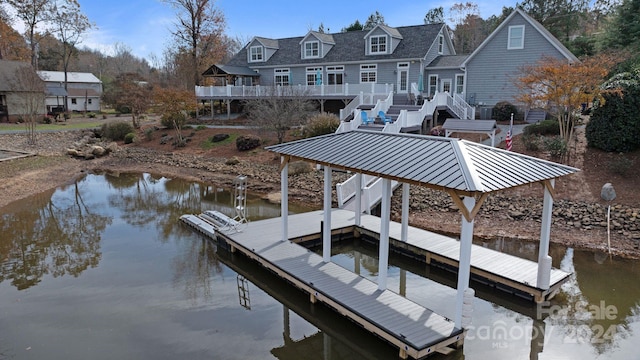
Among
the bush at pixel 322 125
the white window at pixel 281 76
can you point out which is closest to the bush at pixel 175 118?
the white window at pixel 281 76

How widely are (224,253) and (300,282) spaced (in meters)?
3.94

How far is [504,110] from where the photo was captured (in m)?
25.2

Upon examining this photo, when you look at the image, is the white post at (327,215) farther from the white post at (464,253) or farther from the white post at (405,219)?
the white post at (464,253)

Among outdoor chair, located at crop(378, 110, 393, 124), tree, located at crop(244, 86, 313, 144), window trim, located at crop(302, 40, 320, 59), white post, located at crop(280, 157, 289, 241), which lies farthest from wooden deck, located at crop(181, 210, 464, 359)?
window trim, located at crop(302, 40, 320, 59)

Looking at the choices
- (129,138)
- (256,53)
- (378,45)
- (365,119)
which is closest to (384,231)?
(365,119)

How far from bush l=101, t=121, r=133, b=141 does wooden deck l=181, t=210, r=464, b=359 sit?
24298mm

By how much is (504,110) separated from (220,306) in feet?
68.6

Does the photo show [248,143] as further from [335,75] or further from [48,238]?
[48,238]

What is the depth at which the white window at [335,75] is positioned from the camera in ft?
109

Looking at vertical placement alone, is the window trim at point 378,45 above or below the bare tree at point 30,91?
above

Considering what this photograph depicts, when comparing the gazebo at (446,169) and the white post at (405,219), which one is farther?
the white post at (405,219)

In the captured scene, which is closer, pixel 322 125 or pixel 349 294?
pixel 349 294

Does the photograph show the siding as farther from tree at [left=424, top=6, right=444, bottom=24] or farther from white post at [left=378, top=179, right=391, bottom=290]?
tree at [left=424, top=6, right=444, bottom=24]

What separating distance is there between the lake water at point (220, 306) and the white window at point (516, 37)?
1676 centimetres
